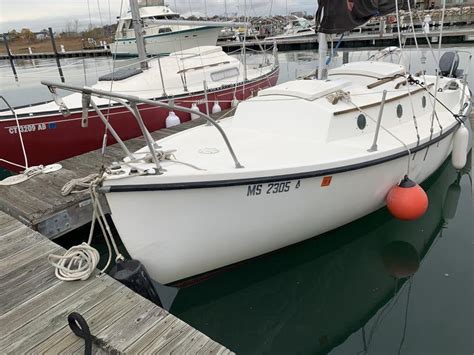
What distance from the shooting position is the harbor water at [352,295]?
11.9 feet

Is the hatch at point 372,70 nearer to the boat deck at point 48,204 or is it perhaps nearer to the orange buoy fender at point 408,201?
the orange buoy fender at point 408,201

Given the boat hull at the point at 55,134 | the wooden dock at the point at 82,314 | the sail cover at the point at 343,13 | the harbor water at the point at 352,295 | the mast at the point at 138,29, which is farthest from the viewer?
the mast at the point at 138,29

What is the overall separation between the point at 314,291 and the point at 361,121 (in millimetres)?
2186

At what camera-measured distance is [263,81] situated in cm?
1127

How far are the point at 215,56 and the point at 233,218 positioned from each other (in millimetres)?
7649

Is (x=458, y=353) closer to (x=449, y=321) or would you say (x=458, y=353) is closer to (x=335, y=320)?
(x=449, y=321)

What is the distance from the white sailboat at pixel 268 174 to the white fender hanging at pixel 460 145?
45 cm

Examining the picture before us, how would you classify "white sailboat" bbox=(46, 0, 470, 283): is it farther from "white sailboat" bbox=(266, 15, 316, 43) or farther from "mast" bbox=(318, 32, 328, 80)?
"white sailboat" bbox=(266, 15, 316, 43)

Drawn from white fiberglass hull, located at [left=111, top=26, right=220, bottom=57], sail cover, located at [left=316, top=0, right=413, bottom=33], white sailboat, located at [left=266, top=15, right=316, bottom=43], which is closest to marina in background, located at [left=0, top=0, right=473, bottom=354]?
sail cover, located at [left=316, top=0, right=413, bottom=33]

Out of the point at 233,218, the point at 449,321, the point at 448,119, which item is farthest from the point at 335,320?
the point at 448,119

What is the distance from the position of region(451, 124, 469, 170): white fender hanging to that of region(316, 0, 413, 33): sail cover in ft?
7.95

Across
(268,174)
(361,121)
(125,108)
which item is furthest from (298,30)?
(268,174)

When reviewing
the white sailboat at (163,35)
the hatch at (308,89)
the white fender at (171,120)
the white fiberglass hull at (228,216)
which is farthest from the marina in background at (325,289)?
the white sailboat at (163,35)

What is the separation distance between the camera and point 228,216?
12.2 feet
